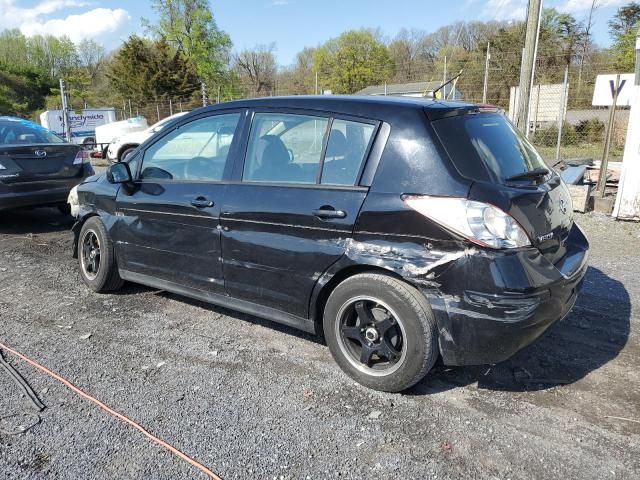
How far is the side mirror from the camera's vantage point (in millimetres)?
4336

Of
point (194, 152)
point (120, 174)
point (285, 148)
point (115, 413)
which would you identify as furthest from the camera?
point (120, 174)

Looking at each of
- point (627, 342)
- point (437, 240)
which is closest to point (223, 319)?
point (437, 240)

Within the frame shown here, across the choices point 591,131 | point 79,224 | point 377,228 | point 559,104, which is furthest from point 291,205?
point 591,131

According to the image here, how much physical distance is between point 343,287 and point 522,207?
111 centimetres

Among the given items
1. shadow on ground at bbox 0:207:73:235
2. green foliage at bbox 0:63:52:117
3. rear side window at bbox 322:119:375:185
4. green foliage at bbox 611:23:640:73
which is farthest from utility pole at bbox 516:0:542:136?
green foliage at bbox 0:63:52:117

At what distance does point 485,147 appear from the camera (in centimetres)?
305

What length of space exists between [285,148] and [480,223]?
57.5 inches

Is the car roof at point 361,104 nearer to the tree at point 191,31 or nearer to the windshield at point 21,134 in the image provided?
the windshield at point 21,134

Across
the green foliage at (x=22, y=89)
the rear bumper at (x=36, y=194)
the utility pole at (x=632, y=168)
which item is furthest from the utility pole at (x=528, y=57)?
the green foliage at (x=22, y=89)

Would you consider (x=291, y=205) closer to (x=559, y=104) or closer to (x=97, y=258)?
(x=97, y=258)

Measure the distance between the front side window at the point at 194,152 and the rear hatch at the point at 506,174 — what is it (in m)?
1.58

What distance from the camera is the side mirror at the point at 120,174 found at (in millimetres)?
4336

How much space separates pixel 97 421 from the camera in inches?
113

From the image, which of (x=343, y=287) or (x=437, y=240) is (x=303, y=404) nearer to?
(x=343, y=287)
